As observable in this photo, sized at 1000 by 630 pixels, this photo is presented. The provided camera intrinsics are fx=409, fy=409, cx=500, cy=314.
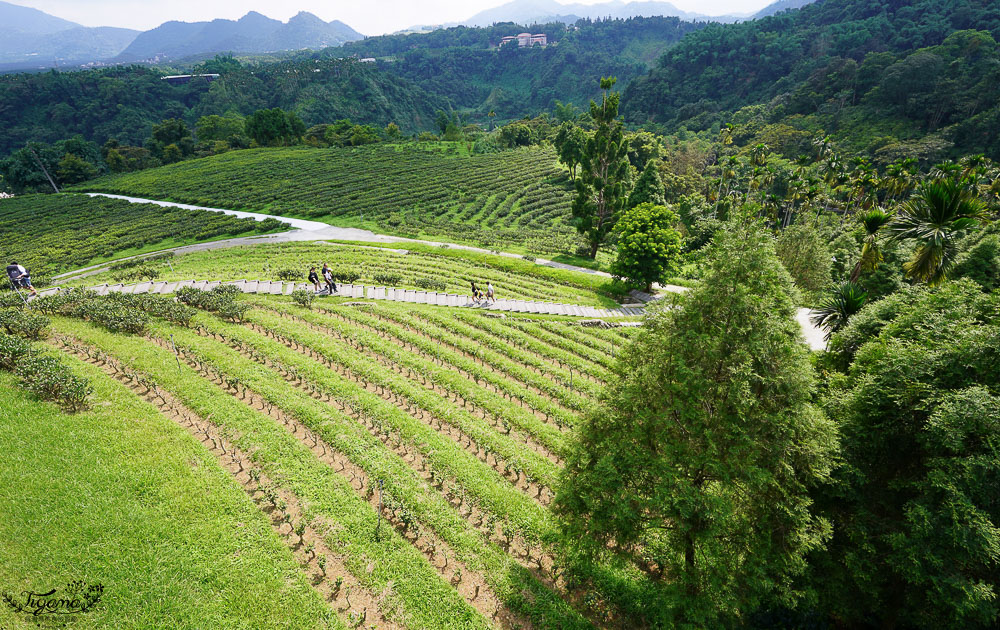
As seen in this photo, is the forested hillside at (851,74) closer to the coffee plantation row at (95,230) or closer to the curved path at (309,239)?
the curved path at (309,239)

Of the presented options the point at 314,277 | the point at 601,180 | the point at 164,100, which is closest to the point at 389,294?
the point at 314,277

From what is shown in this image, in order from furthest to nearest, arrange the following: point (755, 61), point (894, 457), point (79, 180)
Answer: point (755, 61) < point (79, 180) < point (894, 457)

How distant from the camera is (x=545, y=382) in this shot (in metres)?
21.0

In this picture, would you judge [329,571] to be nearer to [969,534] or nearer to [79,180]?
[969,534]

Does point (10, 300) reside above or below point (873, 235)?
below

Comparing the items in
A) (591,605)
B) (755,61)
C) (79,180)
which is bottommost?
(591,605)

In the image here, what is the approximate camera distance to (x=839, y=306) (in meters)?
19.2

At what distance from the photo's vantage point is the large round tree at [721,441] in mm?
8375

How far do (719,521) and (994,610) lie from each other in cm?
468

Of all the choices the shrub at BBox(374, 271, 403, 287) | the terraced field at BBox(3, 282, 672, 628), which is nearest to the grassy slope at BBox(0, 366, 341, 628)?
the terraced field at BBox(3, 282, 672, 628)

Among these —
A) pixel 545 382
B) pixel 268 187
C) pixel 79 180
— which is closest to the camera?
pixel 545 382

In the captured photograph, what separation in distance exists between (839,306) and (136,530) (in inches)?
1082

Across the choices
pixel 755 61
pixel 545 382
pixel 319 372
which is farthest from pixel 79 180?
pixel 755 61

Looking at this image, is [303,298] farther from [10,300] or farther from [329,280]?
[10,300]
